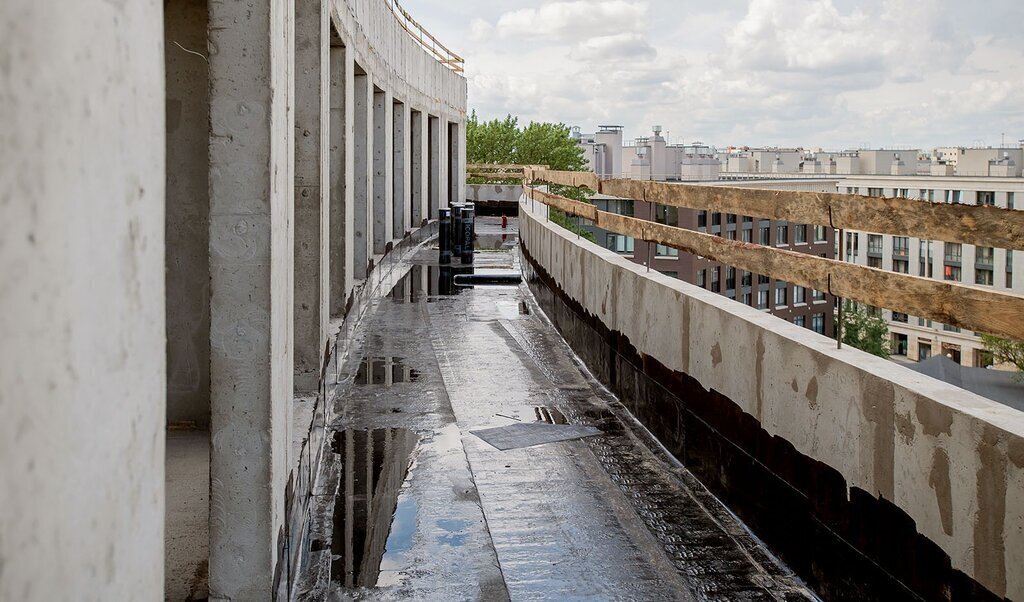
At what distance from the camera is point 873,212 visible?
6148mm

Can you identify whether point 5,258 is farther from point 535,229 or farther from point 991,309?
point 535,229

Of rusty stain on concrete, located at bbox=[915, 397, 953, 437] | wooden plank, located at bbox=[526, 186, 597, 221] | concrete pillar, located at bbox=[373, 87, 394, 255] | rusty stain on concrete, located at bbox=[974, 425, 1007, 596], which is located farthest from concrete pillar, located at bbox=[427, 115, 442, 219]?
rusty stain on concrete, located at bbox=[974, 425, 1007, 596]

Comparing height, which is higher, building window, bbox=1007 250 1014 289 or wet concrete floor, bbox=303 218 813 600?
wet concrete floor, bbox=303 218 813 600

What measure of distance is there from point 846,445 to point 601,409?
14.6ft

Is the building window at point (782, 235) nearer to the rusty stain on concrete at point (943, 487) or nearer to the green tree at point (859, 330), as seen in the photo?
the green tree at point (859, 330)

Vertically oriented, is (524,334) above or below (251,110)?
below

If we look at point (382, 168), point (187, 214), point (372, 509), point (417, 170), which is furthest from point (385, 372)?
point (417, 170)

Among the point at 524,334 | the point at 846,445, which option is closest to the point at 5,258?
the point at 846,445

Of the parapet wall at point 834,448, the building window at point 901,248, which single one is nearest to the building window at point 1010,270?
the building window at point 901,248

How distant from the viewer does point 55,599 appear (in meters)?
2.14

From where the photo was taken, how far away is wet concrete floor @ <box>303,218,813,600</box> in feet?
19.5

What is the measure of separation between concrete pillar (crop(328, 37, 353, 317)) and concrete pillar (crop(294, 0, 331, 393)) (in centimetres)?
301

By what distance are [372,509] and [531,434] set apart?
85.0 inches

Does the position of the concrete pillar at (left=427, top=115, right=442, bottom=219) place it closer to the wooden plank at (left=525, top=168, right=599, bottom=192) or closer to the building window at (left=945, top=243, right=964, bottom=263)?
the wooden plank at (left=525, top=168, right=599, bottom=192)
